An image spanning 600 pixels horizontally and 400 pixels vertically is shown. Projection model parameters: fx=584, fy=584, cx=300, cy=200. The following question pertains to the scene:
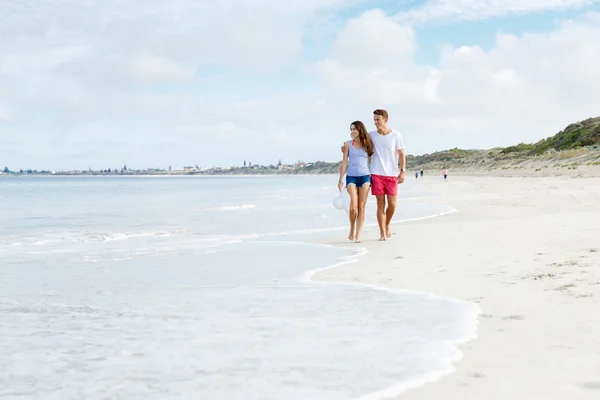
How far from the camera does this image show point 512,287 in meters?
4.87

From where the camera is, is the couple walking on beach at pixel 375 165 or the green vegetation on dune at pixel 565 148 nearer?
the couple walking on beach at pixel 375 165

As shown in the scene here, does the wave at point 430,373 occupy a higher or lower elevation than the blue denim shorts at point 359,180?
lower

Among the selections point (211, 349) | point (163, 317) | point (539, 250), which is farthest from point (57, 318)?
point (539, 250)

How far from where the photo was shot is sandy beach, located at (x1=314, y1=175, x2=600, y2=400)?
9.01ft

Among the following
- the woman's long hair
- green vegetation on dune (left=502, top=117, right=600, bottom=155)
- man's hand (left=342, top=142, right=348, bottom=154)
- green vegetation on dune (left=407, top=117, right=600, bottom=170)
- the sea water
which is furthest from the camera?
green vegetation on dune (left=502, top=117, right=600, bottom=155)

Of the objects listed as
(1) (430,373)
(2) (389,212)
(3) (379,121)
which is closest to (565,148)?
(2) (389,212)

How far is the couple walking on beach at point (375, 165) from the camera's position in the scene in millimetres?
9141

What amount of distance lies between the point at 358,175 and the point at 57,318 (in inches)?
228

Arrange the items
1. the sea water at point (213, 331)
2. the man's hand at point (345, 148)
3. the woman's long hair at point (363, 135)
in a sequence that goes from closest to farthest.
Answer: the sea water at point (213, 331) < the woman's long hair at point (363, 135) < the man's hand at point (345, 148)

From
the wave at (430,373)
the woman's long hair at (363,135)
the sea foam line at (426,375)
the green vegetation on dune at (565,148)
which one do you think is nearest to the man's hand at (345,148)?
the woman's long hair at (363,135)

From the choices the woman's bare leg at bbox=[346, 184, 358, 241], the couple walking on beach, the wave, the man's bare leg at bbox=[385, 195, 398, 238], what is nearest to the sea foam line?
the wave

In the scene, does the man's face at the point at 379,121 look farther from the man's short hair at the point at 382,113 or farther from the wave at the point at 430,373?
the wave at the point at 430,373

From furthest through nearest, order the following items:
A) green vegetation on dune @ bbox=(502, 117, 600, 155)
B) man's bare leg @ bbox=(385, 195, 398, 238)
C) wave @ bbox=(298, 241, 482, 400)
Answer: green vegetation on dune @ bbox=(502, 117, 600, 155) < man's bare leg @ bbox=(385, 195, 398, 238) < wave @ bbox=(298, 241, 482, 400)

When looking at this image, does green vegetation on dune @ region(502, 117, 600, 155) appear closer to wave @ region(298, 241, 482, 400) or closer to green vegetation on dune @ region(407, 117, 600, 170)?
green vegetation on dune @ region(407, 117, 600, 170)
